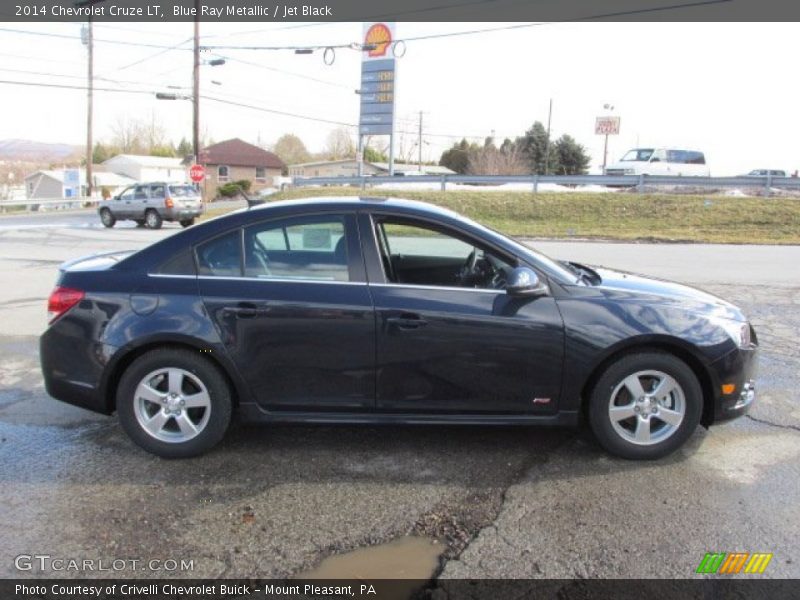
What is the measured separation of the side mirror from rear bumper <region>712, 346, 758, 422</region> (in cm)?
114

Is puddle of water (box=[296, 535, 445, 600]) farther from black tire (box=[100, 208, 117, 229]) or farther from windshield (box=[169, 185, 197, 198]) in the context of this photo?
black tire (box=[100, 208, 117, 229])

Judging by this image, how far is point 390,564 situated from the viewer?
2.91 metres

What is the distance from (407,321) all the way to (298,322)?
0.65m

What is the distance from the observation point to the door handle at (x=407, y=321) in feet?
12.3

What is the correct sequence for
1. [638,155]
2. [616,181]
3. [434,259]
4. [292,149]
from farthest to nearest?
[292,149] → [638,155] → [616,181] → [434,259]

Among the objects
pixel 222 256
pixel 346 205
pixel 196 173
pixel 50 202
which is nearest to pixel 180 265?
pixel 222 256

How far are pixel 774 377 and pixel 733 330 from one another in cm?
208

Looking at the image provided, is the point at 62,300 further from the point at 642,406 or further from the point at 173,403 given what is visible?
the point at 642,406

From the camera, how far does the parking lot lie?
2.97 m

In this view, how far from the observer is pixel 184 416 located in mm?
3873

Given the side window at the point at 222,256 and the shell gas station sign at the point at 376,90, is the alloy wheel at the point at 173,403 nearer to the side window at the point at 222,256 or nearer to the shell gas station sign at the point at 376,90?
the side window at the point at 222,256

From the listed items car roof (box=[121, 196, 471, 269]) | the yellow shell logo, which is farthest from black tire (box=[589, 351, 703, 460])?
the yellow shell logo

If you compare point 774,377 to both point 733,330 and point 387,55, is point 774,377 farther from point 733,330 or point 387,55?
point 387,55

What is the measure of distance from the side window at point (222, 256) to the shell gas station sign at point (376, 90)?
3307 centimetres
